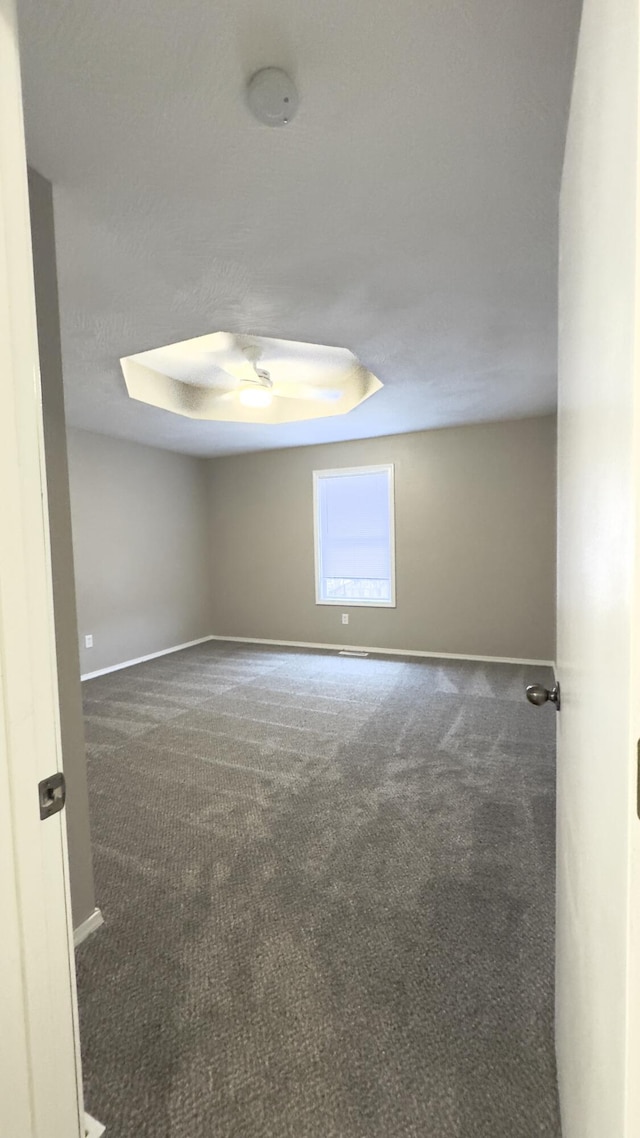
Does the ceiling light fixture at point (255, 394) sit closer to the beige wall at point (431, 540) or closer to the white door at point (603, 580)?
the beige wall at point (431, 540)

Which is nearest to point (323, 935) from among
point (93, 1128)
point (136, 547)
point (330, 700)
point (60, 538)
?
point (93, 1128)

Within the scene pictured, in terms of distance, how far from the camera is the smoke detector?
1.14 m

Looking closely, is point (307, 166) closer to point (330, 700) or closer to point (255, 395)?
point (255, 395)

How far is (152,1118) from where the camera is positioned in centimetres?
107

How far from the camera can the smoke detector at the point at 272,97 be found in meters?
1.14

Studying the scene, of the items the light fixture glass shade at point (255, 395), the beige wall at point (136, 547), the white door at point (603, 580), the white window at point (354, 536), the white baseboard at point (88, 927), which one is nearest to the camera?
the white door at point (603, 580)

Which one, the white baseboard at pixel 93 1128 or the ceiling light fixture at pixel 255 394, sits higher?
the ceiling light fixture at pixel 255 394

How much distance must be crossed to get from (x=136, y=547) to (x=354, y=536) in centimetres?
237

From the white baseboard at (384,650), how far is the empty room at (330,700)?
1050mm

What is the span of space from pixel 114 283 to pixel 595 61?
1.95m

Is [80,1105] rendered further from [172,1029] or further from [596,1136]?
[596,1136]

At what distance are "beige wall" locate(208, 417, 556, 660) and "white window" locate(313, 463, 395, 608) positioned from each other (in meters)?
0.10

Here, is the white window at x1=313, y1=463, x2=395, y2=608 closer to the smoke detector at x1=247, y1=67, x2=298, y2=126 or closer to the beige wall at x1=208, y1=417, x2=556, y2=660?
the beige wall at x1=208, y1=417, x2=556, y2=660

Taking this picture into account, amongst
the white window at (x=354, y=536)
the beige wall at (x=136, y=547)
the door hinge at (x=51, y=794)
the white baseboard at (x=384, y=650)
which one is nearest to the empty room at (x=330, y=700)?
the door hinge at (x=51, y=794)
